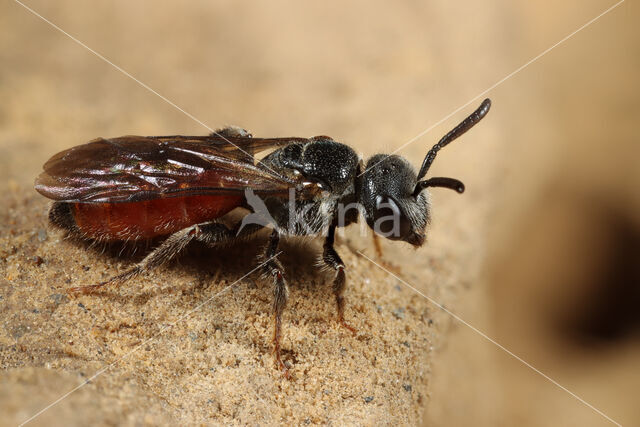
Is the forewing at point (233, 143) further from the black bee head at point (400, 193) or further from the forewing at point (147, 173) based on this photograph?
the black bee head at point (400, 193)

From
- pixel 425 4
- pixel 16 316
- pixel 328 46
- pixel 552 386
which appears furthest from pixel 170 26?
pixel 552 386

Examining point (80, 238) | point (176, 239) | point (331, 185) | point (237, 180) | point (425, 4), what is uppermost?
point (425, 4)

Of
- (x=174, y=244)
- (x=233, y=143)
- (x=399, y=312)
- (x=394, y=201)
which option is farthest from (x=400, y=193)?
(x=174, y=244)

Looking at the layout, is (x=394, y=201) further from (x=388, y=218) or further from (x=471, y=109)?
(x=471, y=109)

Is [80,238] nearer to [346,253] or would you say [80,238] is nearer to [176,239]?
[176,239]

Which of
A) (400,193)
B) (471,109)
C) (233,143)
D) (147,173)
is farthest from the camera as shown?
(471,109)

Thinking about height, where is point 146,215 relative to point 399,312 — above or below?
below

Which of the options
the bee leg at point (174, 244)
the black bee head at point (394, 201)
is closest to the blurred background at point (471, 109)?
the black bee head at point (394, 201)

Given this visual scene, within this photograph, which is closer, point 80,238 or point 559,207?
point 80,238
